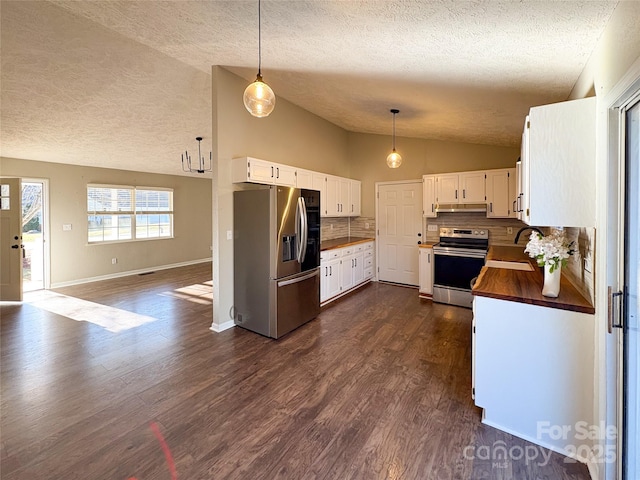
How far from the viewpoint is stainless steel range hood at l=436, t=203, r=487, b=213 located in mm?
4680

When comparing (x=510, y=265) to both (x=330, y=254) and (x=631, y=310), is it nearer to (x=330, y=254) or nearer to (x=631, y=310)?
(x=631, y=310)

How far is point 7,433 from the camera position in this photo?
1.89 m

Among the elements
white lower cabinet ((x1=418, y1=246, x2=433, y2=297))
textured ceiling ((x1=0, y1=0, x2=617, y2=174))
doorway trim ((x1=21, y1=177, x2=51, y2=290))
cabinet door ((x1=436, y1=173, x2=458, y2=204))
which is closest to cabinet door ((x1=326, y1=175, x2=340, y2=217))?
textured ceiling ((x1=0, y1=0, x2=617, y2=174))

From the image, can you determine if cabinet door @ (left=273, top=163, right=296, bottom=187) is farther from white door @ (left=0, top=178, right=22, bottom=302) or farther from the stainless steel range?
white door @ (left=0, top=178, right=22, bottom=302)

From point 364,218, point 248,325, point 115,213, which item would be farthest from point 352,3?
point 115,213

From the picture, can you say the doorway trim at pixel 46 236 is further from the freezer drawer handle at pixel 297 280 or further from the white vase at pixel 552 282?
the white vase at pixel 552 282

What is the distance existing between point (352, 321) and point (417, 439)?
2082mm

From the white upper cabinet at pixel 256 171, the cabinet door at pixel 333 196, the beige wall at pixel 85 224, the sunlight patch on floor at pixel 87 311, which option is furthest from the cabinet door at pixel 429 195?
the beige wall at pixel 85 224

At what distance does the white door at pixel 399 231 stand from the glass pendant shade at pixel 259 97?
4.13 m

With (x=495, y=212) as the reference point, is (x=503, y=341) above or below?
below

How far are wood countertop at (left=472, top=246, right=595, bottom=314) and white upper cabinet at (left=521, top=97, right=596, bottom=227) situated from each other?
473mm

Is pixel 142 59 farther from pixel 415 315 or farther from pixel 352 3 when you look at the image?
pixel 415 315

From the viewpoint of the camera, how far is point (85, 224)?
6.32 meters

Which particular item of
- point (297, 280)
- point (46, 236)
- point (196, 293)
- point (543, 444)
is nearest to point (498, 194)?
point (297, 280)
